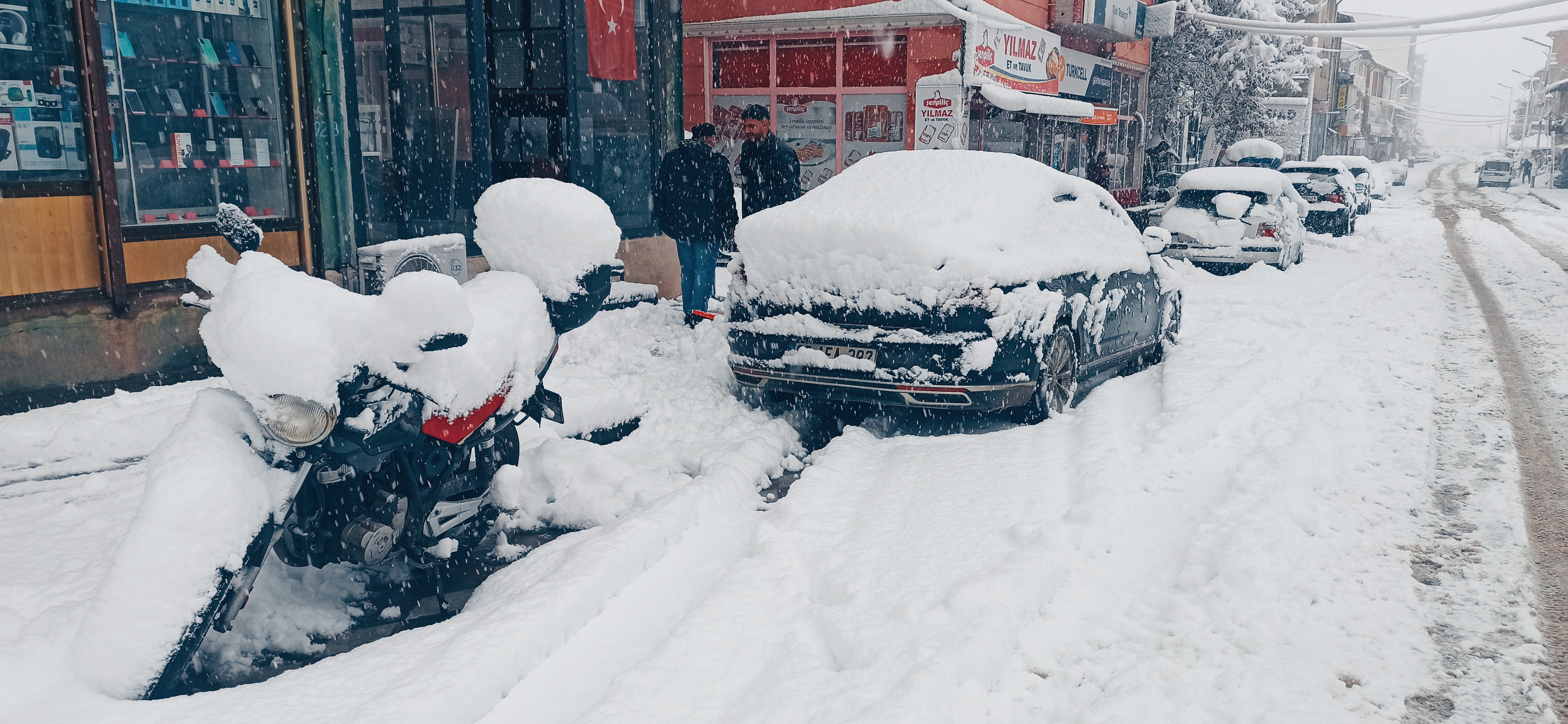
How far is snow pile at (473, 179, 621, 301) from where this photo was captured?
14.0 feet

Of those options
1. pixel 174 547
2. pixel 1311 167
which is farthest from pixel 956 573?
pixel 1311 167

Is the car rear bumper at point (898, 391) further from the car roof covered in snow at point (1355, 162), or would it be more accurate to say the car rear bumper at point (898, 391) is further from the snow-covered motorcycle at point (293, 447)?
the car roof covered in snow at point (1355, 162)

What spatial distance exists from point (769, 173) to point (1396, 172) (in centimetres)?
6686

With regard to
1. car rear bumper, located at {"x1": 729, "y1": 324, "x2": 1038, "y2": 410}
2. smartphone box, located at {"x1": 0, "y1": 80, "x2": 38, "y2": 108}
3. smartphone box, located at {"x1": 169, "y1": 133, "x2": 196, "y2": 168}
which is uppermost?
smartphone box, located at {"x1": 0, "y1": 80, "x2": 38, "y2": 108}

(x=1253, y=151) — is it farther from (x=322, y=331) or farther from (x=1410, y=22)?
(x=322, y=331)

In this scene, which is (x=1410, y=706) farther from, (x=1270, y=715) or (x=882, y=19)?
(x=882, y=19)

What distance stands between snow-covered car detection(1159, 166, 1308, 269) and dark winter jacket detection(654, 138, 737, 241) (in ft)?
23.9

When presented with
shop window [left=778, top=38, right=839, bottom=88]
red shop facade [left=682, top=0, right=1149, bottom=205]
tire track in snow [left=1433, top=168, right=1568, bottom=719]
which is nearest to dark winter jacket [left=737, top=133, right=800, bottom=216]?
tire track in snow [left=1433, top=168, right=1568, bottom=719]

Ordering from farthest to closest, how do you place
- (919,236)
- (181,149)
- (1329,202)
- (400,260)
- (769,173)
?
(1329,202), (769,173), (400,260), (181,149), (919,236)

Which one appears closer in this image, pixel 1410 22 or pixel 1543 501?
pixel 1543 501

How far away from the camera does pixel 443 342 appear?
11.0ft

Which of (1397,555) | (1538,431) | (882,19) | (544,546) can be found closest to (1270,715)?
(1397,555)

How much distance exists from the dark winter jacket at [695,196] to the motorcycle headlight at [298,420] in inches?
270

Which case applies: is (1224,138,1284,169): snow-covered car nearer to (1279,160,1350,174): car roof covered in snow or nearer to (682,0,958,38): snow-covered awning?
(1279,160,1350,174): car roof covered in snow
